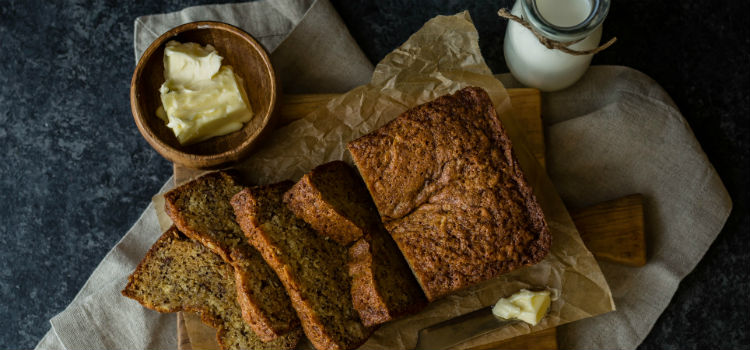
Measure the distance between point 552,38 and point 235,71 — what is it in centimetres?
183

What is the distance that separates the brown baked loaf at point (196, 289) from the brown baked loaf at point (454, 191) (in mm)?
965

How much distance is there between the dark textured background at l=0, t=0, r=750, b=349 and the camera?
416 cm

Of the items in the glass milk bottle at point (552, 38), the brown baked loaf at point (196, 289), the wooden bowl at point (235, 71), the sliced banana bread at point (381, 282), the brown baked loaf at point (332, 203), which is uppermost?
the glass milk bottle at point (552, 38)

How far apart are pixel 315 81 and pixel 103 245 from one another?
1801 mm

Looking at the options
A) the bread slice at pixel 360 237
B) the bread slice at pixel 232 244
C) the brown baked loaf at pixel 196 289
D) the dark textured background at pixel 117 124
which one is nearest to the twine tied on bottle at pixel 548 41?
the dark textured background at pixel 117 124

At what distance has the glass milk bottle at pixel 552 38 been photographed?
3197 mm

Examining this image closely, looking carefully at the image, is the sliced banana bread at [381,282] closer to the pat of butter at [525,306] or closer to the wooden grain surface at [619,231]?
the pat of butter at [525,306]

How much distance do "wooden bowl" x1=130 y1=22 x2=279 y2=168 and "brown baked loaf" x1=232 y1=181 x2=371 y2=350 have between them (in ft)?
1.12

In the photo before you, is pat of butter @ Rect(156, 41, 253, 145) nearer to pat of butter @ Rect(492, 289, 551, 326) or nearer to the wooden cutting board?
the wooden cutting board

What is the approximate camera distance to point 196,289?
370 centimetres

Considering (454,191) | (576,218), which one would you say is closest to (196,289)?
(454,191)

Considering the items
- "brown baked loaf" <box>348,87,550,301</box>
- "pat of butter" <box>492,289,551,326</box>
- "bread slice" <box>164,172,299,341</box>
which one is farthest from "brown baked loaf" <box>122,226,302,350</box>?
"pat of butter" <box>492,289,551,326</box>

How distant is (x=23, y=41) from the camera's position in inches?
168

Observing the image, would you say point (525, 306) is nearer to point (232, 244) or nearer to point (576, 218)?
point (576, 218)
